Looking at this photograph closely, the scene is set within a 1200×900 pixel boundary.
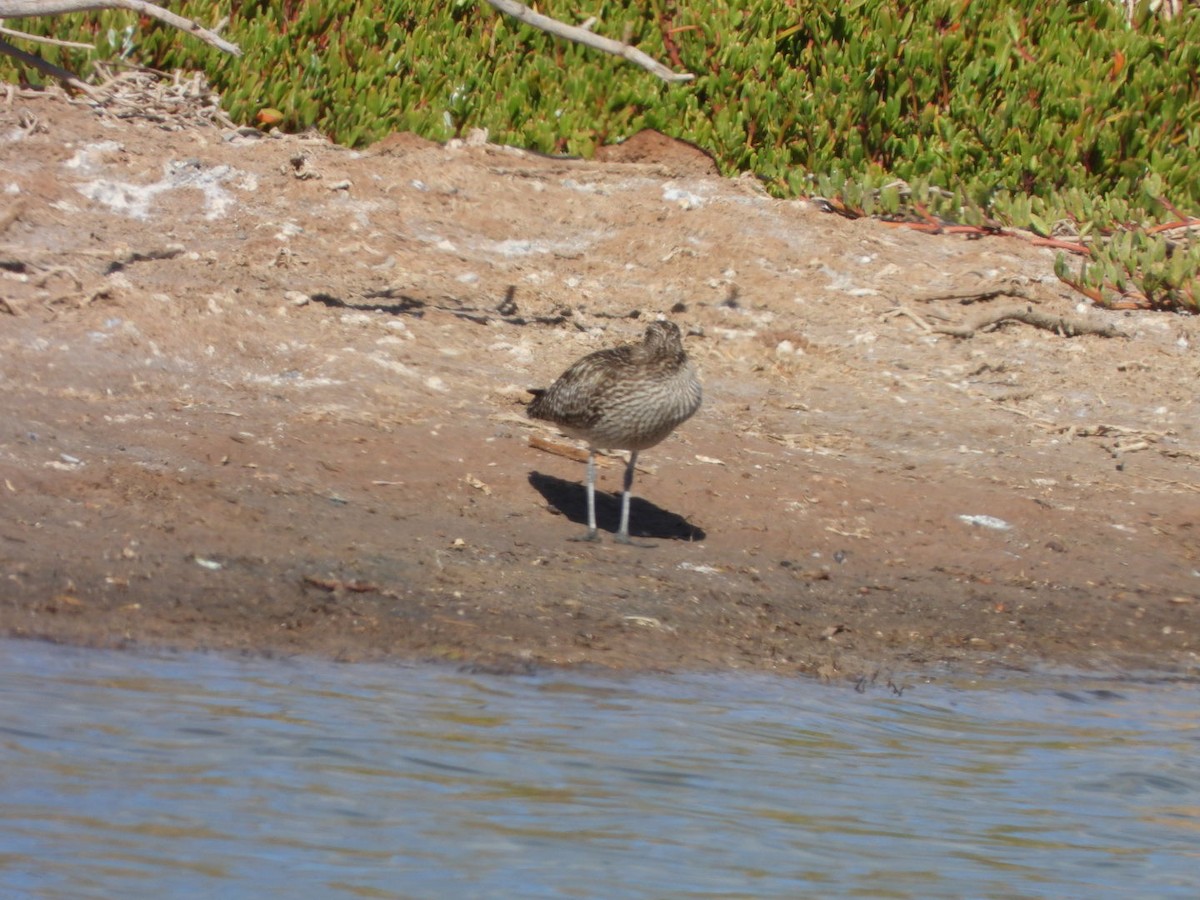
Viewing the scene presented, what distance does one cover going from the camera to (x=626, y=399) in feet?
26.8

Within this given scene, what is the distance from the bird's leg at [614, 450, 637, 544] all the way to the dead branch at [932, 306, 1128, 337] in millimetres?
3746

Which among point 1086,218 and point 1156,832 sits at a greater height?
point 1086,218

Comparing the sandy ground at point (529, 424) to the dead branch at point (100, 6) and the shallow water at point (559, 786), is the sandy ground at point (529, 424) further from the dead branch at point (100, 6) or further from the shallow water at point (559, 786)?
the dead branch at point (100, 6)

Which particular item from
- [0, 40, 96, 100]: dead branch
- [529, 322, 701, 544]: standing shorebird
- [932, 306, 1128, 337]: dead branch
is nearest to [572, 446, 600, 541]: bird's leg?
[529, 322, 701, 544]: standing shorebird

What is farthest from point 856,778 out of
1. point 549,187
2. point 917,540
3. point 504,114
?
point 504,114

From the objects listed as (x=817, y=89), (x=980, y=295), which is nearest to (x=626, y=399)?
(x=980, y=295)

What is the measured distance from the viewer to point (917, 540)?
28.2ft

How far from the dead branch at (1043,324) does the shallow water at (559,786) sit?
5386 mm

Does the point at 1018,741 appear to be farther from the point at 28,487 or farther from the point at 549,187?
the point at 549,187

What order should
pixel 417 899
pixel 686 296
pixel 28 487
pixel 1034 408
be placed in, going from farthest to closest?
1. pixel 686 296
2. pixel 1034 408
3. pixel 28 487
4. pixel 417 899

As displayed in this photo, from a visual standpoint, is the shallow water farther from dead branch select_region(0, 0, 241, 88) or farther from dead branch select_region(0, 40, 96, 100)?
dead branch select_region(0, 40, 96, 100)

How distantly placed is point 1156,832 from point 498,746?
2.02 m

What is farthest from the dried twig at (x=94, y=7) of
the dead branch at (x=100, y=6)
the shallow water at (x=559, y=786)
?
the shallow water at (x=559, y=786)

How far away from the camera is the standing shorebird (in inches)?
322
